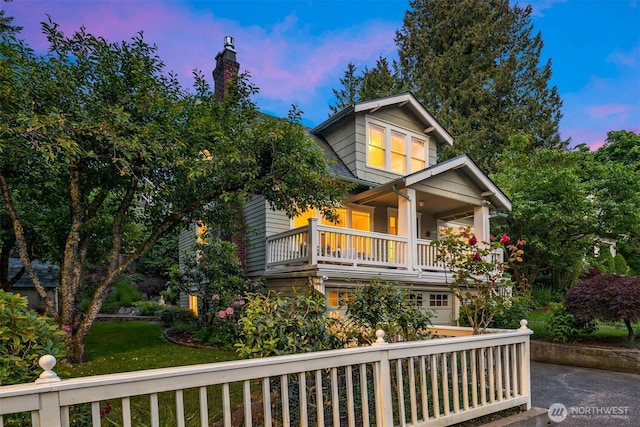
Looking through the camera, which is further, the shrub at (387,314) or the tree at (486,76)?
the tree at (486,76)

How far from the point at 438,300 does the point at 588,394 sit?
5.88 metres

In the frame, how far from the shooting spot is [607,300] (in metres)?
7.67

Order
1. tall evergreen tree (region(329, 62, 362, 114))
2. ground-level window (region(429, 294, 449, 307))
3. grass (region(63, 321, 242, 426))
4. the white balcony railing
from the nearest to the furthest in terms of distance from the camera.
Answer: grass (region(63, 321, 242, 426))
the white balcony railing
ground-level window (region(429, 294, 449, 307))
tall evergreen tree (region(329, 62, 362, 114))

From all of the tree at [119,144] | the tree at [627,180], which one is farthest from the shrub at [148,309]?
the tree at [627,180]

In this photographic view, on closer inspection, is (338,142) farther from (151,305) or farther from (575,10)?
(575,10)

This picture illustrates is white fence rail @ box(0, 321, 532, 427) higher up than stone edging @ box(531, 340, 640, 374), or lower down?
higher up

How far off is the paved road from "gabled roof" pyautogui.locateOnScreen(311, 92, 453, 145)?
859cm

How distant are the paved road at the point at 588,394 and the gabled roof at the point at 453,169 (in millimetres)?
5217

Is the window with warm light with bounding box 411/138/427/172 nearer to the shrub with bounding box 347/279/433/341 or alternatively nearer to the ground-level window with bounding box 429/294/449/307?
the ground-level window with bounding box 429/294/449/307

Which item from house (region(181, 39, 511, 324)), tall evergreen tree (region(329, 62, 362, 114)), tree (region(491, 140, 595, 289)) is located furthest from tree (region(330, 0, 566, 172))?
house (region(181, 39, 511, 324))

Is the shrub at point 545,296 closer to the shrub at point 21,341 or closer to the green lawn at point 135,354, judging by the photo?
the green lawn at point 135,354

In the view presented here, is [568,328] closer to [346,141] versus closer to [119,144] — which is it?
[346,141]

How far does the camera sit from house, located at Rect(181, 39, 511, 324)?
9406mm

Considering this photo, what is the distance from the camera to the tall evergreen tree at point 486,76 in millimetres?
28891
